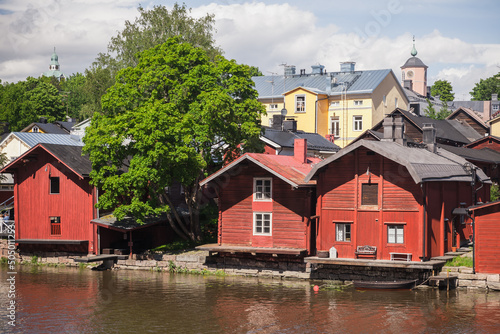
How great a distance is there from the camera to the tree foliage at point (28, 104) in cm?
10331

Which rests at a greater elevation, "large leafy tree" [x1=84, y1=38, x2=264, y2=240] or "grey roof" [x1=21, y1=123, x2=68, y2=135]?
"grey roof" [x1=21, y1=123, x2=68, y2=135]

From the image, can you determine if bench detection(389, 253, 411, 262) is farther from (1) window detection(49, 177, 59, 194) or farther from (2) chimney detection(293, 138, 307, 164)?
(1) window detection(49, 177, 59, 194)

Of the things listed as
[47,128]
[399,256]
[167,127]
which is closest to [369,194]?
[399,256]

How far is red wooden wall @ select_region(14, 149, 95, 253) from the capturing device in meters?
51.2

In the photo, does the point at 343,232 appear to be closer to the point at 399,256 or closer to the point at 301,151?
the point at 399,256

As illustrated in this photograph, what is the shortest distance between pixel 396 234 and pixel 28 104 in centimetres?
7974

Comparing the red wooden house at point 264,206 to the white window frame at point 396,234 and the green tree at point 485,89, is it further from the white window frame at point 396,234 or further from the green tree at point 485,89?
the green tree at point 485,89

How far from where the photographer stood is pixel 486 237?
128 ft

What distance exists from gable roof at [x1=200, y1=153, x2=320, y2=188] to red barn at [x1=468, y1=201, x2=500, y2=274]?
998 centimetres

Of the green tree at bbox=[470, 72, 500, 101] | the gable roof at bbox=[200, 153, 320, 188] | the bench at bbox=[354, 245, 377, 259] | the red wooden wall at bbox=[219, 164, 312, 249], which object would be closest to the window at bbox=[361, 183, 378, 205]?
the bench at bbox=[354, 245, 377, 259]

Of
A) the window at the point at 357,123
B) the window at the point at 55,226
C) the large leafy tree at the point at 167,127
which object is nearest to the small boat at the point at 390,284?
the large leafy tree at the point at 167,127

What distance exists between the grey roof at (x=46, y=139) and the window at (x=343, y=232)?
25.7 m

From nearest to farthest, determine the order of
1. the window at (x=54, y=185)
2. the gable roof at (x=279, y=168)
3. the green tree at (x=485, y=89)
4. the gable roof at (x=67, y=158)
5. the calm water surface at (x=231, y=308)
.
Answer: the calm water surface at (x=231, y=308)
the gable roof at (x=279, y=168)
the gable roof at (x=67, y=158)
the window at (x=54, y=185)
the green tree at (x=485, y=89)

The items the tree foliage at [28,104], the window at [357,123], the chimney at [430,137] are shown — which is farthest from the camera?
the tree foliage at [28,104]
